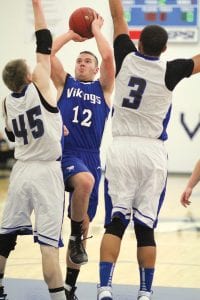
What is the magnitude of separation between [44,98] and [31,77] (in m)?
0.18

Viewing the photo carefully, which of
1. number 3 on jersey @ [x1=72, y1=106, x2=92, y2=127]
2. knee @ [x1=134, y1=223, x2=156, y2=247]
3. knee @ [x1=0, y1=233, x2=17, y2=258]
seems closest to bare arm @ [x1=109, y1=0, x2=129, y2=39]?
number 3 on jersey @ [x1=72, y1=106, x2=92, y2=127]

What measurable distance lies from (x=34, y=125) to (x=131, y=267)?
2.44 m

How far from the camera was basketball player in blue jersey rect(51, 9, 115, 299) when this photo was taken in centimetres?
486

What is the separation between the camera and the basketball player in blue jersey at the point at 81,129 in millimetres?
4863

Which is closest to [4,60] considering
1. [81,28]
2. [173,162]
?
[173,162]

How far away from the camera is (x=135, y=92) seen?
14.3 ft

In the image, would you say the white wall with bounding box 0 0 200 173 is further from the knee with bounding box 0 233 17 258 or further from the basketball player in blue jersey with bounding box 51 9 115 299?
the knee with bounding box 0 233 17 258

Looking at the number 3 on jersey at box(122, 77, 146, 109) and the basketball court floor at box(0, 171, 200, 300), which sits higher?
the number 3 on jersey at box(122, 77, 146, 109)

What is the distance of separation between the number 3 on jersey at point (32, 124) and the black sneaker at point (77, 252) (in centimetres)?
100

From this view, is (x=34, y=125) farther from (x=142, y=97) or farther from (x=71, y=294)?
(x=71, y=294)

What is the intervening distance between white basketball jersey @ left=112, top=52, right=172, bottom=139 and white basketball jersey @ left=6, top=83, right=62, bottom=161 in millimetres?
442

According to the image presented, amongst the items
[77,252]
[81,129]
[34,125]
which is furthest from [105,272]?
[81,129]

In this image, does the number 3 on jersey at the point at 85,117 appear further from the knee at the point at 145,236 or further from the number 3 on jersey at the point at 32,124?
the knee at the point at 145,236

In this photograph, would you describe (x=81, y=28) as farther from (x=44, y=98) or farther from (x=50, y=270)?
(x=50, y=270)
